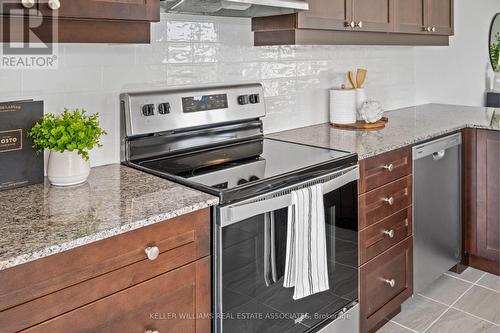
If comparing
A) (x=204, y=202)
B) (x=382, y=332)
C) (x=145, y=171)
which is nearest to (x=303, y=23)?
(x=145, y=171)

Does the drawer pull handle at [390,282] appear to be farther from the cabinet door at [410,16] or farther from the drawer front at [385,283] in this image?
the cabinet door at [410,16]

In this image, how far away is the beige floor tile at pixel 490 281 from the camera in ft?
8.63

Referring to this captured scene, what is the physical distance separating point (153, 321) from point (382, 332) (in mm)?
1339

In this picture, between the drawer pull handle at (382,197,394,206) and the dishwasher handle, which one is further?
the dishwasher handle

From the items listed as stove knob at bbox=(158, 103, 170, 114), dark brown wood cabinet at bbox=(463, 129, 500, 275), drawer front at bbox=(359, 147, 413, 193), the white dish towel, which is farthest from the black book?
dark brown wood cabinet at bbox=(463, 129, 500, 275)

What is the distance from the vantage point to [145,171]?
1.67 metres

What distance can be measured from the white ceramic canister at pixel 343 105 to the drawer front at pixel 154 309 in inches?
59.5

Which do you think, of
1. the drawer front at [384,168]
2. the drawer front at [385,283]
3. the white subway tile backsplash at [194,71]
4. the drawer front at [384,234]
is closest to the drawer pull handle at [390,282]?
the drawer front at [385,283]

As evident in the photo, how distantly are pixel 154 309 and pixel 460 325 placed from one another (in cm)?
166

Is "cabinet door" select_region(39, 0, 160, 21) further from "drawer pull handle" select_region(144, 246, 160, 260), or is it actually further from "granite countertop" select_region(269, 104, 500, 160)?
"granite countertop" select_region(269, 104, 500, 160)

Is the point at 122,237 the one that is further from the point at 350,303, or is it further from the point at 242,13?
the point at 242,13

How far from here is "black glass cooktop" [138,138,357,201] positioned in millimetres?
1466

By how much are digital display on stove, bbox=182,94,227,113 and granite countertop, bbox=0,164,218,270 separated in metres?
0.42

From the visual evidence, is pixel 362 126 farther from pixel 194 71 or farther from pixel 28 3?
pixel 28 3
